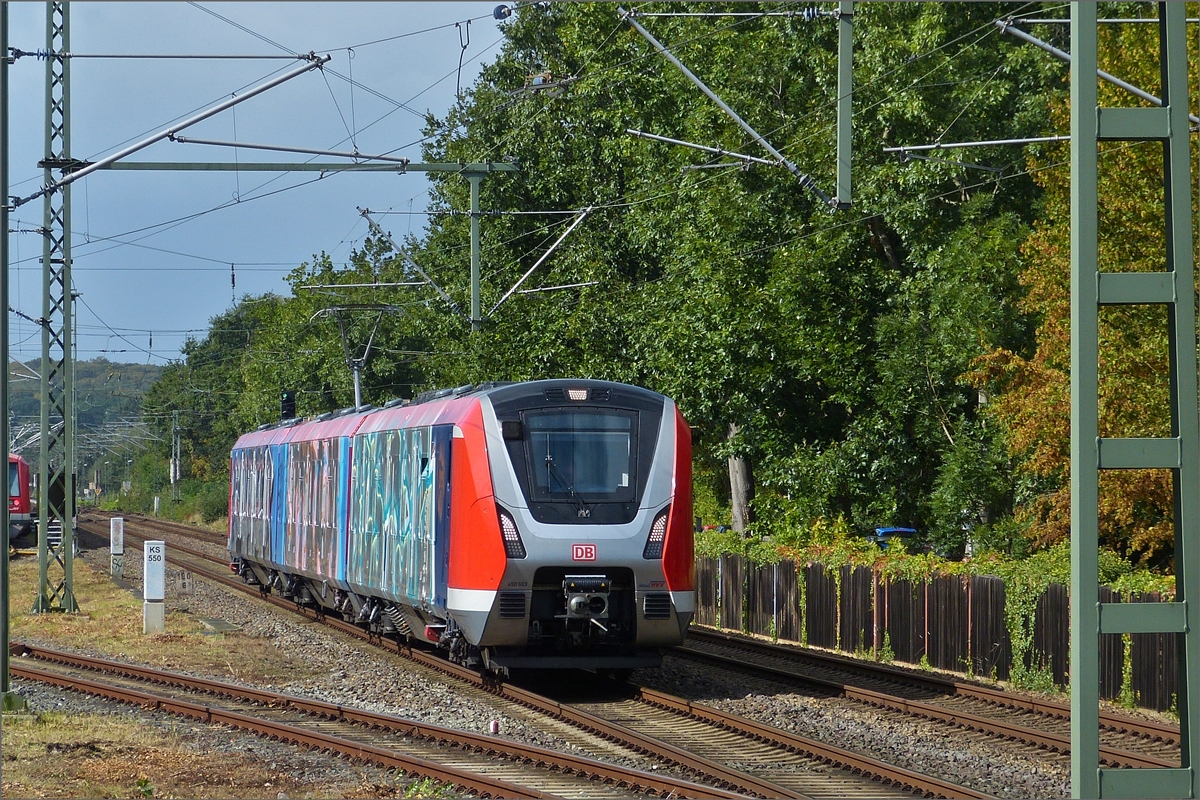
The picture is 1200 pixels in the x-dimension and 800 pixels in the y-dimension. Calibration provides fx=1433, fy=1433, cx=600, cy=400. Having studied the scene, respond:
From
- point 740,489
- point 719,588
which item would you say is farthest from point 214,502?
point 719,588

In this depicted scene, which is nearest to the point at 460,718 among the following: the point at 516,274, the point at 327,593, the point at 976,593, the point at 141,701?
the point at 141,701

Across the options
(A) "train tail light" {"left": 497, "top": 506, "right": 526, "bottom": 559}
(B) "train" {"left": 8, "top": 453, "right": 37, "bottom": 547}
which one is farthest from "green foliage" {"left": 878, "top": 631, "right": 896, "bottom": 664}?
(B) "train" {"left": 8, "top": 453, "right": 37, "bottom": 547}

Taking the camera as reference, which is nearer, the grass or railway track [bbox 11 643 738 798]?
the grass

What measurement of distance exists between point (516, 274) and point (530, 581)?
31.0 m

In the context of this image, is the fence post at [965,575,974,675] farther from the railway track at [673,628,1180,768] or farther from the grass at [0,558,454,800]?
the grass at [0,558,454,800]

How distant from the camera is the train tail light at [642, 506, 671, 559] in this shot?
14.9m

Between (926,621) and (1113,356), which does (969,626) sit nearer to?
(926,621)

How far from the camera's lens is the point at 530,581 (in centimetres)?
1460

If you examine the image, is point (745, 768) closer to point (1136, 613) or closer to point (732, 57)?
point (1136, 613)

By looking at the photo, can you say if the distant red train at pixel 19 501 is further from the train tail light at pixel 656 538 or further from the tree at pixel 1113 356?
the train tail light at pixel 656 538

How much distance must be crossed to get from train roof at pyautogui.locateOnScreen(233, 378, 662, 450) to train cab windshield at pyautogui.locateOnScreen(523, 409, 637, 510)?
0.27 metres

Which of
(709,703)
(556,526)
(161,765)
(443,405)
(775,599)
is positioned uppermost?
(443,405)

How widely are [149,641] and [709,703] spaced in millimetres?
10261

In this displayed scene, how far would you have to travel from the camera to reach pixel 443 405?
1667cm
